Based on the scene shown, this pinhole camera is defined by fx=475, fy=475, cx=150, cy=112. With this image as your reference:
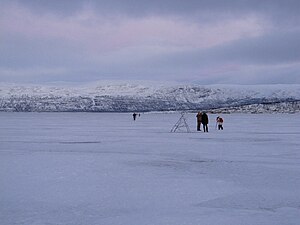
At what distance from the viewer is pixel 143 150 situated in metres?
14.9

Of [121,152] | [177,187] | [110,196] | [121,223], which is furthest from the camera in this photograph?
[121,152]

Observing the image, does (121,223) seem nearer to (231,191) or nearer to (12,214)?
(12,214)

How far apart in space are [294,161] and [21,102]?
614 ft

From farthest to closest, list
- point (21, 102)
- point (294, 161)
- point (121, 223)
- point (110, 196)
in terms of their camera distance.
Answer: point (21, 102) → point (294, 161) → point (110, 196) → point (121, 223)

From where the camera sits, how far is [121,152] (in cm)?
1425

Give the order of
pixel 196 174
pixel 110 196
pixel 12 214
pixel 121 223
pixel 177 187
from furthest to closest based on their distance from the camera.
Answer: pixel 196 174
pixel 177 187
pixel 110 196
pixel 12 214
pixel 121 223

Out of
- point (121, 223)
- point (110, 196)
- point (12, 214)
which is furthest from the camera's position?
point (110, 196)

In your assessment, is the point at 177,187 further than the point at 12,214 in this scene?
Yes

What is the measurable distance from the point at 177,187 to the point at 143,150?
21.9 feet

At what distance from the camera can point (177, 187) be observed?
8.23 metres

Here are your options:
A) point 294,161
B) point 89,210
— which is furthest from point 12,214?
point 294,161

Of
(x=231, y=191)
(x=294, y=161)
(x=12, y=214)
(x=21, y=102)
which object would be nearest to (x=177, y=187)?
(x=231, y=191)

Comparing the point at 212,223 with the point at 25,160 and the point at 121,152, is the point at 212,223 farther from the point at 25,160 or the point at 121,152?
the point at 121,152

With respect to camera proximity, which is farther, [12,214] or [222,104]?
[222,104]
